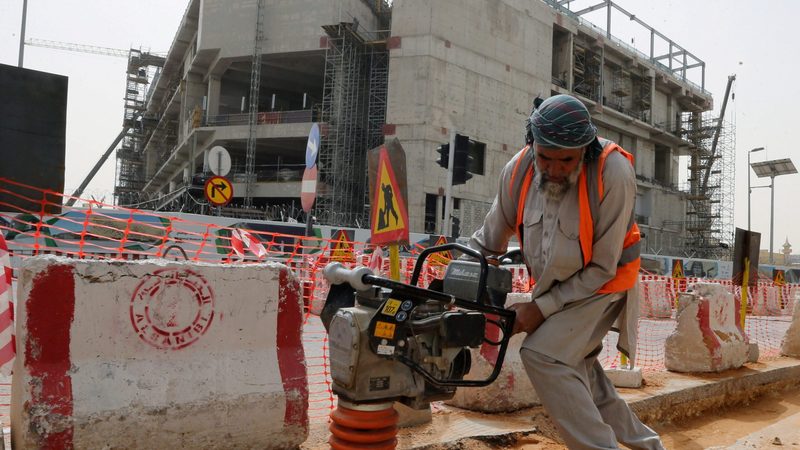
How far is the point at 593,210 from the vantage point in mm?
2289

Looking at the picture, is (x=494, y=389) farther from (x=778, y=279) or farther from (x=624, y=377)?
(x=778, y=279)

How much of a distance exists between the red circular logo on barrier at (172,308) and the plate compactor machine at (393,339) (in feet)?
3.10

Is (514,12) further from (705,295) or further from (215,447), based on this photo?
(215,447)

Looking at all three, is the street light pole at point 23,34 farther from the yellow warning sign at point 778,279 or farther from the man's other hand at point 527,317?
the yellow warning sign at point 778,279

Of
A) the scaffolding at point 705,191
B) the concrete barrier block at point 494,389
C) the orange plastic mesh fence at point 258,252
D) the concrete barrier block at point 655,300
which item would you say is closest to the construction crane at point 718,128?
the scaffolding at point 705,191

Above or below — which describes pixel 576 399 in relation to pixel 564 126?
Answer: below

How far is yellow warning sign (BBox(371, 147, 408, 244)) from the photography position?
12.1ft

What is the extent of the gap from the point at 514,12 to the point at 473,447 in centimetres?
3520

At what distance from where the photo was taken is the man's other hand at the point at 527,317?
2342 millimetres

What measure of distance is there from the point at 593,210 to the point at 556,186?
171 millimetres

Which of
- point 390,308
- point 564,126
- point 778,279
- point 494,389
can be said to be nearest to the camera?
point 390,308

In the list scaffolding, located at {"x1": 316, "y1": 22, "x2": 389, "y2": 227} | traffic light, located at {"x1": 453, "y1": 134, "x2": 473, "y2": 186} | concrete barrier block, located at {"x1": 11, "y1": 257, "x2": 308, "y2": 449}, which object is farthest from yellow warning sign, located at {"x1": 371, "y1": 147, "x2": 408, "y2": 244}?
scaffolding, located at {"x1": 316, "y1": 22, "x2": 389, "y2": 227}

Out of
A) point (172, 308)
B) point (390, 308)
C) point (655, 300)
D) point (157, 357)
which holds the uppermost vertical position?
point (390, 308)

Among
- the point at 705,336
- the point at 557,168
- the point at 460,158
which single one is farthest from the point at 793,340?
the point at 557,168
